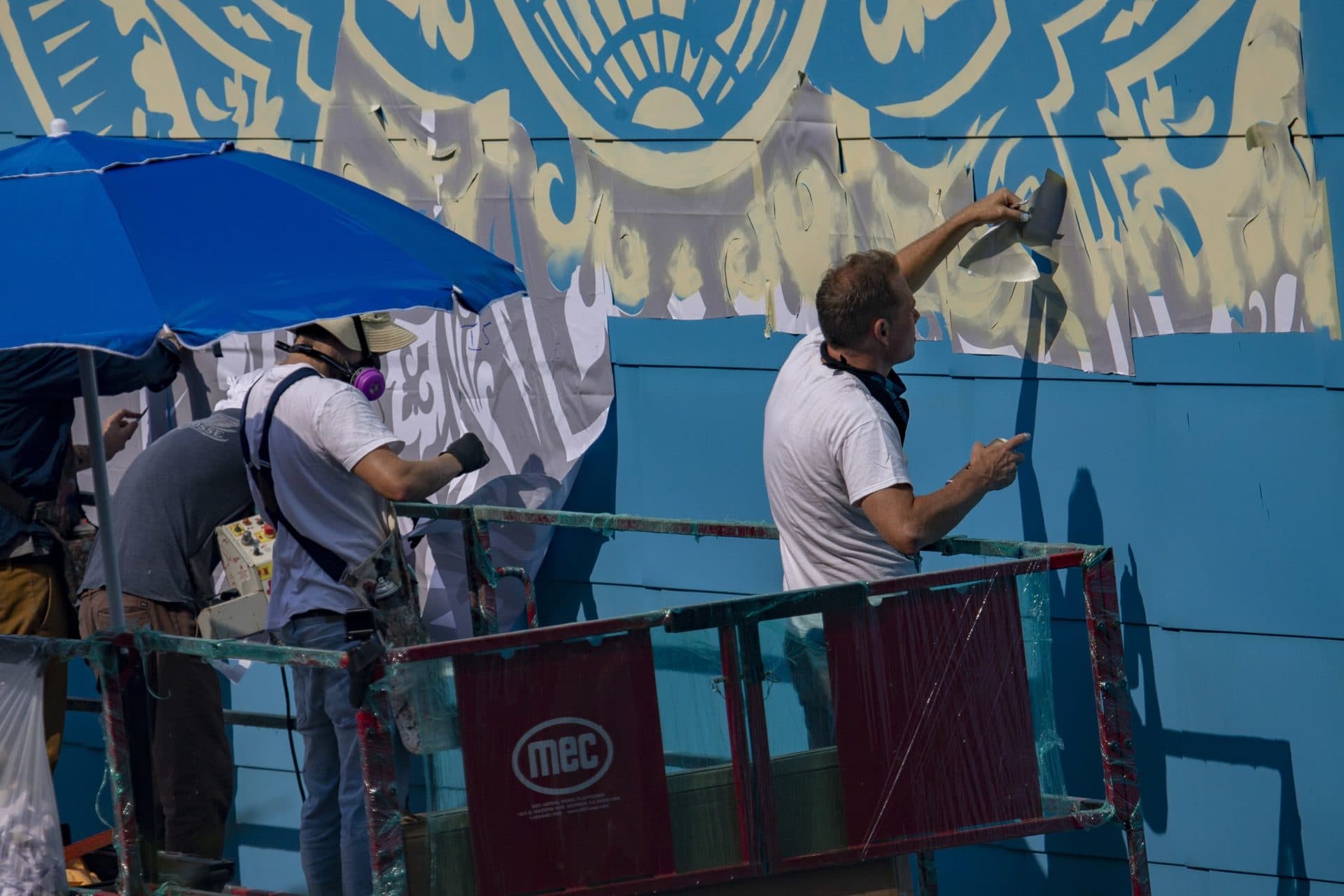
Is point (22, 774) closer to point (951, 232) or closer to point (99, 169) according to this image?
point (99, 169)

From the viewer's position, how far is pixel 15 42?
6992mm

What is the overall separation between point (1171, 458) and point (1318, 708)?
73 centimetres

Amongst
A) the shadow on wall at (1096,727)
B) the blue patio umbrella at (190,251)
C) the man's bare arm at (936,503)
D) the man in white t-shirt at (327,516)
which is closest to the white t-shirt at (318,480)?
the man in white t-shirt at (327,516)

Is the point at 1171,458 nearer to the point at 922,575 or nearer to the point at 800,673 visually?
the point at 922,575

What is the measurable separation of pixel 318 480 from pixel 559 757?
132 cm

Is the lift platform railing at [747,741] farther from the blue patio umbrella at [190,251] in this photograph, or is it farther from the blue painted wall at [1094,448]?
the blue patio umbrella at [190,251]

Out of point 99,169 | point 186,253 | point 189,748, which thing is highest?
point 99,169

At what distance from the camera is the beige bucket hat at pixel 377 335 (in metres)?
4.59

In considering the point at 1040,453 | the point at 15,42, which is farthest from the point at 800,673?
the point at 15,42

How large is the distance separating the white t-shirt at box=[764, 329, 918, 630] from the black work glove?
924mm

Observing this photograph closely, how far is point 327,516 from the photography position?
4523 millimetres

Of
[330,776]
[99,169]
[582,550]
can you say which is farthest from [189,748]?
[99,169]

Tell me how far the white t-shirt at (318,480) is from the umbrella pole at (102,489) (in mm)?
402

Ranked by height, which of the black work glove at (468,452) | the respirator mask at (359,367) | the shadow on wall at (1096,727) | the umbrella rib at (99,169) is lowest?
the shadow on wall at (1096,727)
